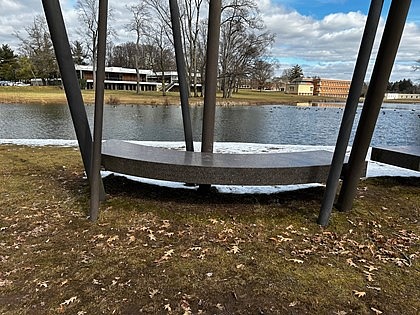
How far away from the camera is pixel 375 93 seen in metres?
3.96

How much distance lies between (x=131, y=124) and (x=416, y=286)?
1689 cm

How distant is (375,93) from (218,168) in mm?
1965

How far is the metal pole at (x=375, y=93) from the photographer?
3.70 m

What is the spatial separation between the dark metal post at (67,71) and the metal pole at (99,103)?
1.33 feet

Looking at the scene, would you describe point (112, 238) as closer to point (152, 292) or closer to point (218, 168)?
point (152, 292)

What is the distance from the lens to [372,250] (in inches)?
139

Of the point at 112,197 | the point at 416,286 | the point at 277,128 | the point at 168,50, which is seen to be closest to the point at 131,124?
the point at 277,128

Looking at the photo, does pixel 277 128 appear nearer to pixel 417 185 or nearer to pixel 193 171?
pixel 417 185

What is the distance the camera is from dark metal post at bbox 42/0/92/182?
3.76 meters

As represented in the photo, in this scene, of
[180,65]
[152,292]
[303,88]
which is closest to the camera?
[152,292]

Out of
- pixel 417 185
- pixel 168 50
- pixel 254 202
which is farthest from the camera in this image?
pixel 168 50

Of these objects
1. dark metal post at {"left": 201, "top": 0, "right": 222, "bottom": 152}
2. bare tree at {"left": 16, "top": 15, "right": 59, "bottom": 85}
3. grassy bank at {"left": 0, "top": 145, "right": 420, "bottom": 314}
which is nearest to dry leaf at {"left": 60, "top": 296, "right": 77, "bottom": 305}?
grassy bank at {"left": 0, "top": 145, "right": 420, "bottom": 314}

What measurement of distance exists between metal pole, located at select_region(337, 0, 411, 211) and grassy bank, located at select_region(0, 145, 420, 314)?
42cm

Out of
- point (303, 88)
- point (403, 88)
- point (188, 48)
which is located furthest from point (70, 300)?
point (303, 88)
